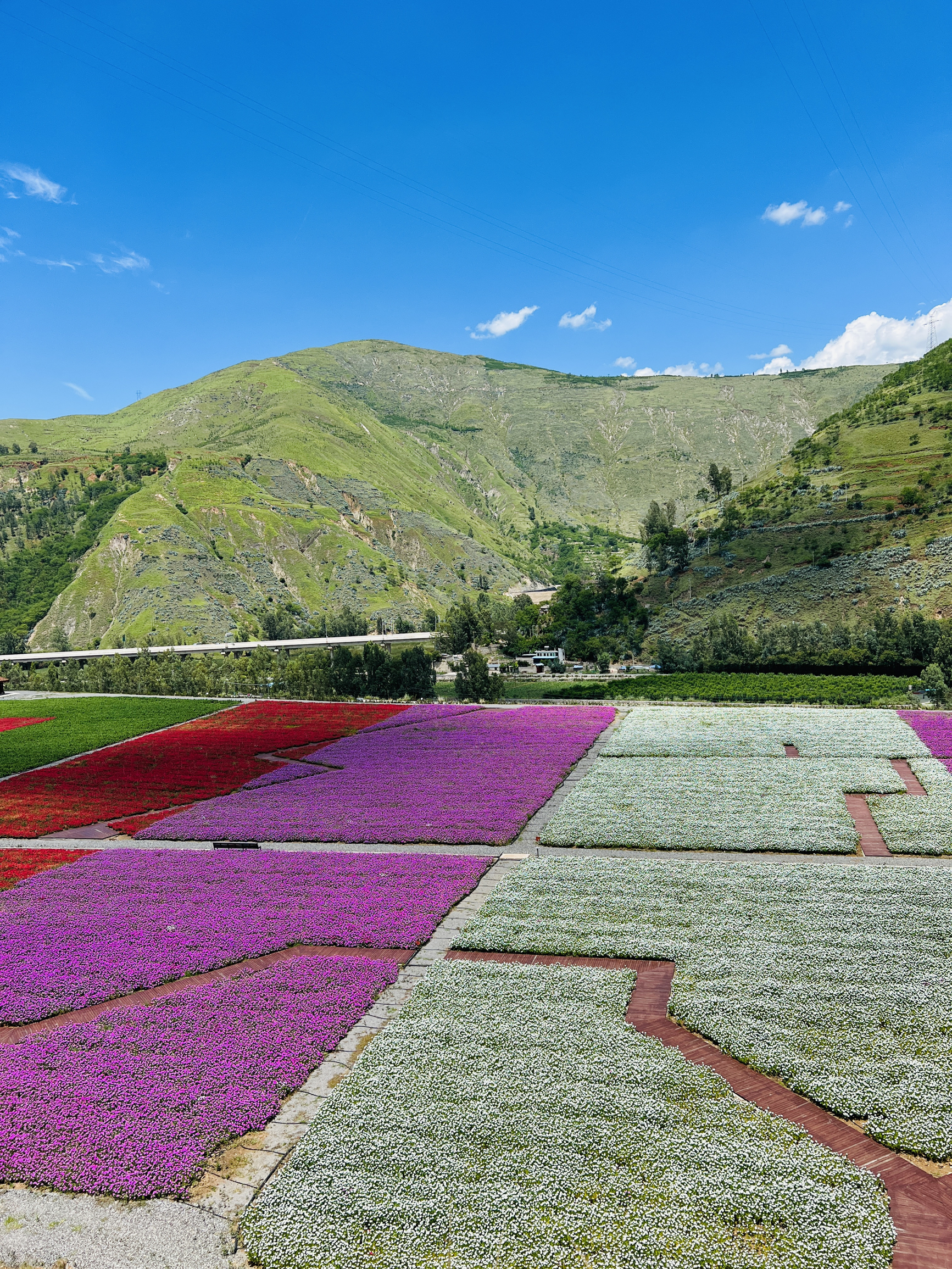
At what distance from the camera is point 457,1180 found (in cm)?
1370

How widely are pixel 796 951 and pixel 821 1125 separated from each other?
734 centimetres

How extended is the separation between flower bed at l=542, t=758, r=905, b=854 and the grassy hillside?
2906 inches

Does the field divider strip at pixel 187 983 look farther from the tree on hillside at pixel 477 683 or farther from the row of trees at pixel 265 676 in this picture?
the row of trees at pixel 265 676

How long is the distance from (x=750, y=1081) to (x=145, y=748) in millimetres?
54965

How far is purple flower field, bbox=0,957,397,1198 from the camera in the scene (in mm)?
14945

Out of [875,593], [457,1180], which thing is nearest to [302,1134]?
[457,1180]

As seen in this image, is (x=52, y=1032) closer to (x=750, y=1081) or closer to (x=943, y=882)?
(x=750, y=1081)

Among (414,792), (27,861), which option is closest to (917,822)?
(414,792)

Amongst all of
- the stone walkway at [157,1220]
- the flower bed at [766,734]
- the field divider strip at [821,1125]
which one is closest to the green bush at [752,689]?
the flower bed at [766,734]

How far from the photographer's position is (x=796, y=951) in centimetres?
2208

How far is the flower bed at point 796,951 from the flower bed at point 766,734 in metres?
20.3

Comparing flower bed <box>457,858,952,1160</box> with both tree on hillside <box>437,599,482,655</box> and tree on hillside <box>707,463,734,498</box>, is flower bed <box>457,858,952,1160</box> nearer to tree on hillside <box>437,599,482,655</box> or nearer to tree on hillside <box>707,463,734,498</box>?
tree on hillside <box>437,599,482,655</box>

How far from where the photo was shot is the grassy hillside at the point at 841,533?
113 m

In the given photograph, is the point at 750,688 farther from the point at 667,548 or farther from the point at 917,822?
the point at 667,548
